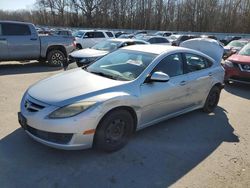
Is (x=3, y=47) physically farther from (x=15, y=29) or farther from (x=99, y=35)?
(x=99, y=35)

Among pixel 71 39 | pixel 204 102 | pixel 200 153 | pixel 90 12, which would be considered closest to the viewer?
pixel 200 153

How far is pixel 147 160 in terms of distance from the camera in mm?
3914

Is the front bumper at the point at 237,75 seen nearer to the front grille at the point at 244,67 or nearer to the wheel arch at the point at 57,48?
the front grille at the point at 244,67

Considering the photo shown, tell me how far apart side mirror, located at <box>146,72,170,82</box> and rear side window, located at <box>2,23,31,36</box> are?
8.35 metres

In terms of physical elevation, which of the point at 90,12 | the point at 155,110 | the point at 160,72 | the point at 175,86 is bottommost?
the point at 155,110

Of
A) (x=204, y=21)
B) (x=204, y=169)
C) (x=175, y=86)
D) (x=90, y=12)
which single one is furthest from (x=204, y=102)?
(x=90, y=12)

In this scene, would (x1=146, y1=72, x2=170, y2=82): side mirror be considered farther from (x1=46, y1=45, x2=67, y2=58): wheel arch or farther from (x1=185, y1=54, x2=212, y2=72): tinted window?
(x1=46, y1=45, x2=67, y2=58): wheel arch

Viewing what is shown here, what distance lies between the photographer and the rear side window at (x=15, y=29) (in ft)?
34.9

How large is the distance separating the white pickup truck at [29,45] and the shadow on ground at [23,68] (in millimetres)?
408

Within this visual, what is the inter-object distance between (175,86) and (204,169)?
1594 mm

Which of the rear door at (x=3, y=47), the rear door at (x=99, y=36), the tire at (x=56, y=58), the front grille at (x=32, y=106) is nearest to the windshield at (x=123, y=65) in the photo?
the front grille at (x=32, y=106)

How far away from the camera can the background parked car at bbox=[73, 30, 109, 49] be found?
18000 mm

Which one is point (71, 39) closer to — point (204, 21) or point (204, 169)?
point (204, 169)

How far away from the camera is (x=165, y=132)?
4.92 m
